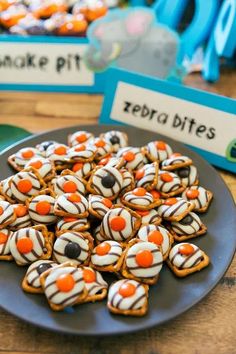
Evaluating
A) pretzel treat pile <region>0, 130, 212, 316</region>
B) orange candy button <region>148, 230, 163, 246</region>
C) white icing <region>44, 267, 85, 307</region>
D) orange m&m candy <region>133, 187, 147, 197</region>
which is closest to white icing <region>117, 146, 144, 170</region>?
pretzel treat pile <region>0, 130, 212, 316</region>

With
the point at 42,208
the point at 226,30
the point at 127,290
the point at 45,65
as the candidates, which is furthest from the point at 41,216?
the point at 226,30

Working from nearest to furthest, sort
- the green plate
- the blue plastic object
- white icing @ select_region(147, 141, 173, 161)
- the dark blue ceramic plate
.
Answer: the dark blue ceramic plate → white icing @ select_region(147, 141, 173, 161) → the green plate → the blue plastic object

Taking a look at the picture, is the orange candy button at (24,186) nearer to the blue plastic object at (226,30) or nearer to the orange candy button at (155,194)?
the orange candy button at (155,194)

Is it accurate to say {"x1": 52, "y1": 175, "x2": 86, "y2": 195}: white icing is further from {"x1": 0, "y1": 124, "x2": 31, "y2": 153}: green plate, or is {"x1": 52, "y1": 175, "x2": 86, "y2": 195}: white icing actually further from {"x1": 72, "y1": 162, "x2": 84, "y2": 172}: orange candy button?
{"x1": 0, "y1": 124, "x2": 31, "y2": 153}: green plate

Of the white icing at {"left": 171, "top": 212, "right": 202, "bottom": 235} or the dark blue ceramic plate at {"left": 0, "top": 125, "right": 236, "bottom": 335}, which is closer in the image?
the dark blue ceramic plate at {"left": 0, "top": 125, "right": 236, "bottom": 335}

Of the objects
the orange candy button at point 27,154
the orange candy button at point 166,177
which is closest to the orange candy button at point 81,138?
the orange candy button at point 27,154

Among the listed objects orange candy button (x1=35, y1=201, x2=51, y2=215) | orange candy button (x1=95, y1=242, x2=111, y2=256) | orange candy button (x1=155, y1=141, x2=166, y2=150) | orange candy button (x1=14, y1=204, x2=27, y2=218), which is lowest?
orange candy button (x1=14, y1=204, x2=27, y2=218)

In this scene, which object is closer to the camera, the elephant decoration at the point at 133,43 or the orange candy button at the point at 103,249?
the orange candy button at the point at 103,249

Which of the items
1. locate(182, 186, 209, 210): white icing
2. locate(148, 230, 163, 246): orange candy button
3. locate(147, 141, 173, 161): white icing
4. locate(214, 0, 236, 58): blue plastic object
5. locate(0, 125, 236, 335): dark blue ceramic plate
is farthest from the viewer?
locate(214, 0, 236, 58): blue plastic object
